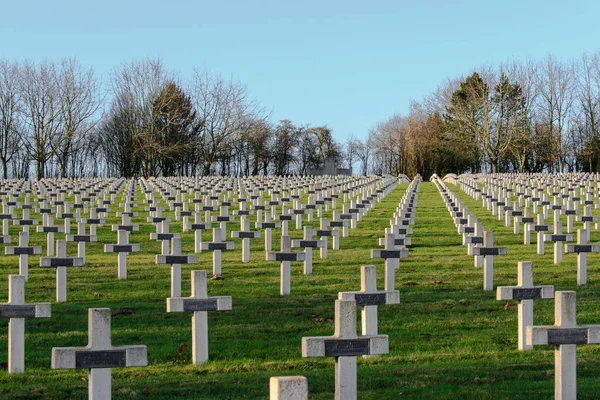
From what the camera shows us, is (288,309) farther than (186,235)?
No

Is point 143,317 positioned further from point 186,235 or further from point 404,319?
point 186,235

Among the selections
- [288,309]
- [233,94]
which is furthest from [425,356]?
[233,94]

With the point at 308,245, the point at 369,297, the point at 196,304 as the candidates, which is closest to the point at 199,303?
the point at 196,304

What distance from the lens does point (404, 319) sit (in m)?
12.2

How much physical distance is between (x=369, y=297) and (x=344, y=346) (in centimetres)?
221

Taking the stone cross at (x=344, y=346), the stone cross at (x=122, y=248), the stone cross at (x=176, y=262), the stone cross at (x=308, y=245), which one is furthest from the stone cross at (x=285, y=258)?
the stone cross at (x=344, y=346)

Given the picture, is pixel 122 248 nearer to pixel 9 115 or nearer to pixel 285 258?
pixel 285 258

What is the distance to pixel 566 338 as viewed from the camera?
292 inches

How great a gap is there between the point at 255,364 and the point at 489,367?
2303 mm

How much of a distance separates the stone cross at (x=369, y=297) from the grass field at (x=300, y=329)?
455 mm

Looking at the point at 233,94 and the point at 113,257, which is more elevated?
the point at 233,94

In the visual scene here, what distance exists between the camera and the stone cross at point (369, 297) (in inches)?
364

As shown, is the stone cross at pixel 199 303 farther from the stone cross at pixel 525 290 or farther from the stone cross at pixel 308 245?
the stone cross at pixel 308 245

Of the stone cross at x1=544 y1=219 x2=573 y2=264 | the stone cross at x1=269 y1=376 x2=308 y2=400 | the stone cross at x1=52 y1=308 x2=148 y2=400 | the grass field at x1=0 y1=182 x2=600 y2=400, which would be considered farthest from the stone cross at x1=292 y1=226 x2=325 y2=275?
the stone cross at x1=269 y1=376 x2=308 y2=400
